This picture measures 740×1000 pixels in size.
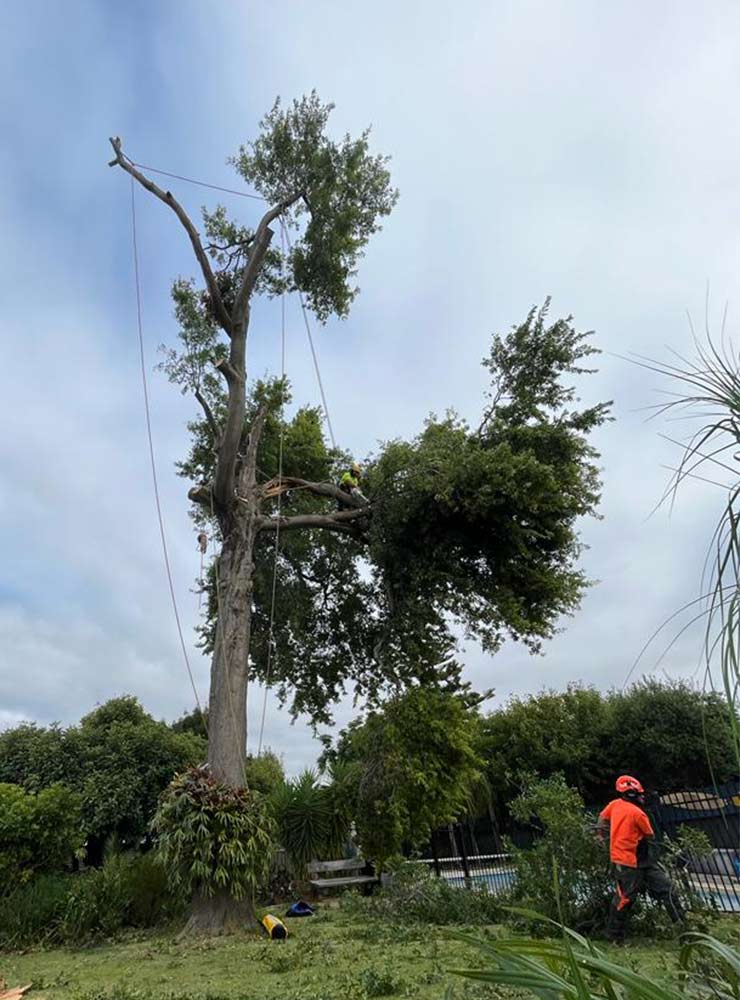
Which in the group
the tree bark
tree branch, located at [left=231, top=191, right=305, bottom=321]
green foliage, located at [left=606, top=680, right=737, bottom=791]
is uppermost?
tree branch, located at [left=231, top=191, right=305, bottom=321]

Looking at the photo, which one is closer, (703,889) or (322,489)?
(703,889)

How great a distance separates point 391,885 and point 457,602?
234 inches

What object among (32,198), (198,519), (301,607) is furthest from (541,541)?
(32,198)

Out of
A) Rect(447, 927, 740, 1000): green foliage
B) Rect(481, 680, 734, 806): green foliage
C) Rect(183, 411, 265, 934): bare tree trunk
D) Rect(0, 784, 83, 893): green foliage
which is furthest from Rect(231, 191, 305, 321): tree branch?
Rect(481, 680, 734, 806): green foliage

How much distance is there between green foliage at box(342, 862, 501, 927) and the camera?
22.6 ft

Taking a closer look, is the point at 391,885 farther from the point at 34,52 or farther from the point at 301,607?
the point at 34,52

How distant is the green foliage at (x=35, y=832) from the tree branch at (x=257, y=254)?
842 centimetres

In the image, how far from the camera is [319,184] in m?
13.1

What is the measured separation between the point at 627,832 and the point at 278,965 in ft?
10.2

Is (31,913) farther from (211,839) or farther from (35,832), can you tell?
(211,839)

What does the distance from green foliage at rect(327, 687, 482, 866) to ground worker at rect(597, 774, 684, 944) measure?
14.7 feet

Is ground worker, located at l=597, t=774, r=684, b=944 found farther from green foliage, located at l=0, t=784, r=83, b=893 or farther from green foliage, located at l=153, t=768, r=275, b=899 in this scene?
green foliage, located at l=0, t=784, r=83, b=893

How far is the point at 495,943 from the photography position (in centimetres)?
127

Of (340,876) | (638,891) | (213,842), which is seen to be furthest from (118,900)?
(638,891)
